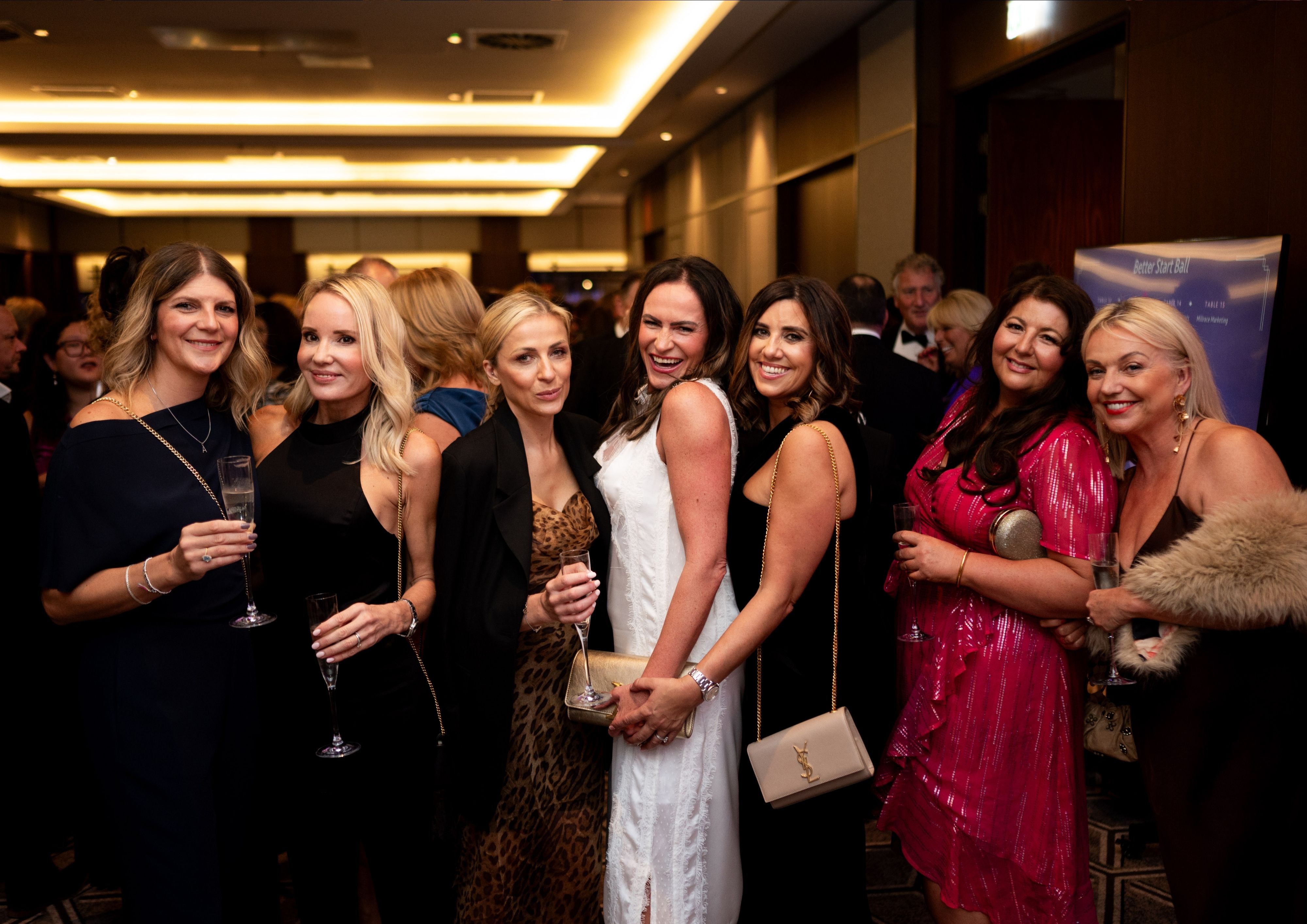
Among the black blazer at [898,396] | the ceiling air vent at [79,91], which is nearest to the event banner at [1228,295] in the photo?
the black blazer at [898,396]

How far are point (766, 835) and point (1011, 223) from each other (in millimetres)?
4738

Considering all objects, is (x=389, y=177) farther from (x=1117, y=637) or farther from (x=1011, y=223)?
(x=1117, y=637)

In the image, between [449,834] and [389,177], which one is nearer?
[449,834]

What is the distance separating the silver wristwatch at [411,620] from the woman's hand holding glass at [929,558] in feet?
3.54

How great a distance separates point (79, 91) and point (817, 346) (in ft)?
29.4

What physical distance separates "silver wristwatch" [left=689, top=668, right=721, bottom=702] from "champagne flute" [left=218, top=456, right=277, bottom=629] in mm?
883

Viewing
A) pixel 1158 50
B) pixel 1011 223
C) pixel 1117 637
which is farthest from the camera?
pixel 1011 223

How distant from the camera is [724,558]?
195 centimetres

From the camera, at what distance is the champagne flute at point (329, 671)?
1844mm

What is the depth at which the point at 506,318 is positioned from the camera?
2.10 meters

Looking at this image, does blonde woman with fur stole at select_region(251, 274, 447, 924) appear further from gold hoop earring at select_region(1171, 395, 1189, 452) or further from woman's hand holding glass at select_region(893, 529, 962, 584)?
gold hoop earring at select_region(1171, 395, 1189, 452)

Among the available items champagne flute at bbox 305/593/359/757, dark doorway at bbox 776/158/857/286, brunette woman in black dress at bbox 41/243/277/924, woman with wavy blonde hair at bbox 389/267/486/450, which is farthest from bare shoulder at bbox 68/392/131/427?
dark doorway at bbox 776/158/857/286

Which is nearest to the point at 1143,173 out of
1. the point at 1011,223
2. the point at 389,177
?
the point at 1011,223

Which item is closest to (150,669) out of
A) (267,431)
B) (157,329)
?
(267,431)
